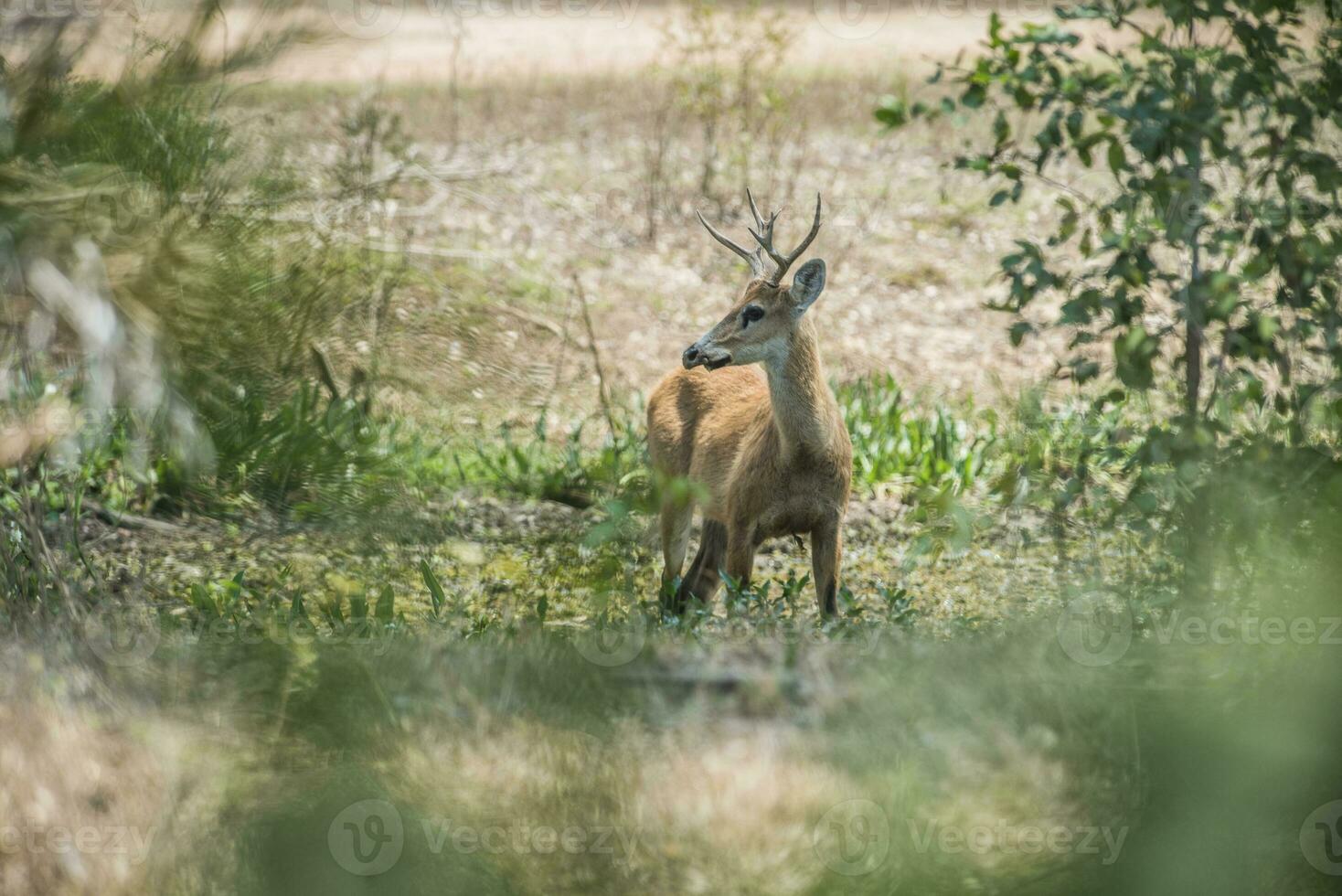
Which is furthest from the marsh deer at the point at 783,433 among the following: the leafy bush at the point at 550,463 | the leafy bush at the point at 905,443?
the leafy bush at the point at 905,443

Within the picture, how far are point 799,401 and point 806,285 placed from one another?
504 mm

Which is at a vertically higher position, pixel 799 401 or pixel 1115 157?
pixel 1115 157

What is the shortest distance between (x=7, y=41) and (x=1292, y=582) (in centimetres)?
415

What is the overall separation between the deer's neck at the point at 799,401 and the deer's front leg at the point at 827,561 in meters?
0.35

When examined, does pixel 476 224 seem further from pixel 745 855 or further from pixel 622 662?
pixel 745 855

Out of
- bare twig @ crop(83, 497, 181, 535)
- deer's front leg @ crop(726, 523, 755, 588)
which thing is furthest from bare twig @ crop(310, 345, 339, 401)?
bare twig @ crop(83, 497, 181, 535)

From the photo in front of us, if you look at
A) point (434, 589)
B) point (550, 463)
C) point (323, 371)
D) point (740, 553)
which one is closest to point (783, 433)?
point (740, 553)

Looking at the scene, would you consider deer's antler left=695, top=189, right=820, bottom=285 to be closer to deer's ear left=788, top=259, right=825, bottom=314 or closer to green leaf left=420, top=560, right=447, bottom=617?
deer's ear left=788, top=259, right=825, bottom=314

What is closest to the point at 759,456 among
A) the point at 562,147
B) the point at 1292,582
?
the point at 1292,582

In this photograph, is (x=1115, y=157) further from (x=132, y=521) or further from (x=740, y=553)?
(x=132, y=521)

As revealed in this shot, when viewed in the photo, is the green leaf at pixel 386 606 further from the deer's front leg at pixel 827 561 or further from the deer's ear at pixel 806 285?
the deer's ear at pixel 806 285

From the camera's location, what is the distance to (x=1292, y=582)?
14.3 ft

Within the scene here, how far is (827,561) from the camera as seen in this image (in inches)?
231

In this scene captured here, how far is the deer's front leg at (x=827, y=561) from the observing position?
584cm
